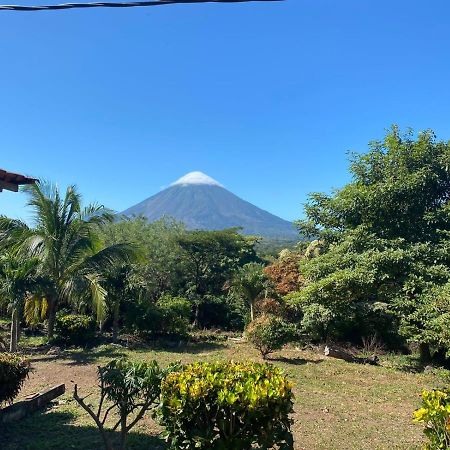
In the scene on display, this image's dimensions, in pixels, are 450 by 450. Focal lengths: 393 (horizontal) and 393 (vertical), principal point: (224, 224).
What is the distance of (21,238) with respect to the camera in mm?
12727

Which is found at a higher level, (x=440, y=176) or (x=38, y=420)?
(x=440, y=176)

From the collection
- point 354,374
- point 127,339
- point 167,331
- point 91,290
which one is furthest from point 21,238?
point 354,374

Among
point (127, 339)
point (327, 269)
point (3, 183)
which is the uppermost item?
point (3, 183)

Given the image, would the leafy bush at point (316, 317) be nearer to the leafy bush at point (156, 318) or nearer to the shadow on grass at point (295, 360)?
the shadow on grass at point (295, 360)

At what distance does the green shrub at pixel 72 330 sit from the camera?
41.7ft

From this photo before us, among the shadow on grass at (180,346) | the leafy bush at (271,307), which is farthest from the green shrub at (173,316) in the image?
the leafy bush at (271,307)

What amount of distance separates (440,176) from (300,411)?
8.55 meters

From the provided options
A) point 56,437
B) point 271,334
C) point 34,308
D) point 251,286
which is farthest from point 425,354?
point 34,308

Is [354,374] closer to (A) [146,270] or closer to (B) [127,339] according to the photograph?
(B) [127,339]

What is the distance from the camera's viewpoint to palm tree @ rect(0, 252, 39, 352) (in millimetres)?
10898

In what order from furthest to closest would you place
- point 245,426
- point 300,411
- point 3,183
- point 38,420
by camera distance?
point 300,411 → point 38,420 → point 3,183 → point 245,426

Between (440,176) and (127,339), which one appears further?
(127,339)

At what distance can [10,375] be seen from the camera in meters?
5.55

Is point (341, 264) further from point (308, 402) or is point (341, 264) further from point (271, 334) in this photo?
point (308, 402)
